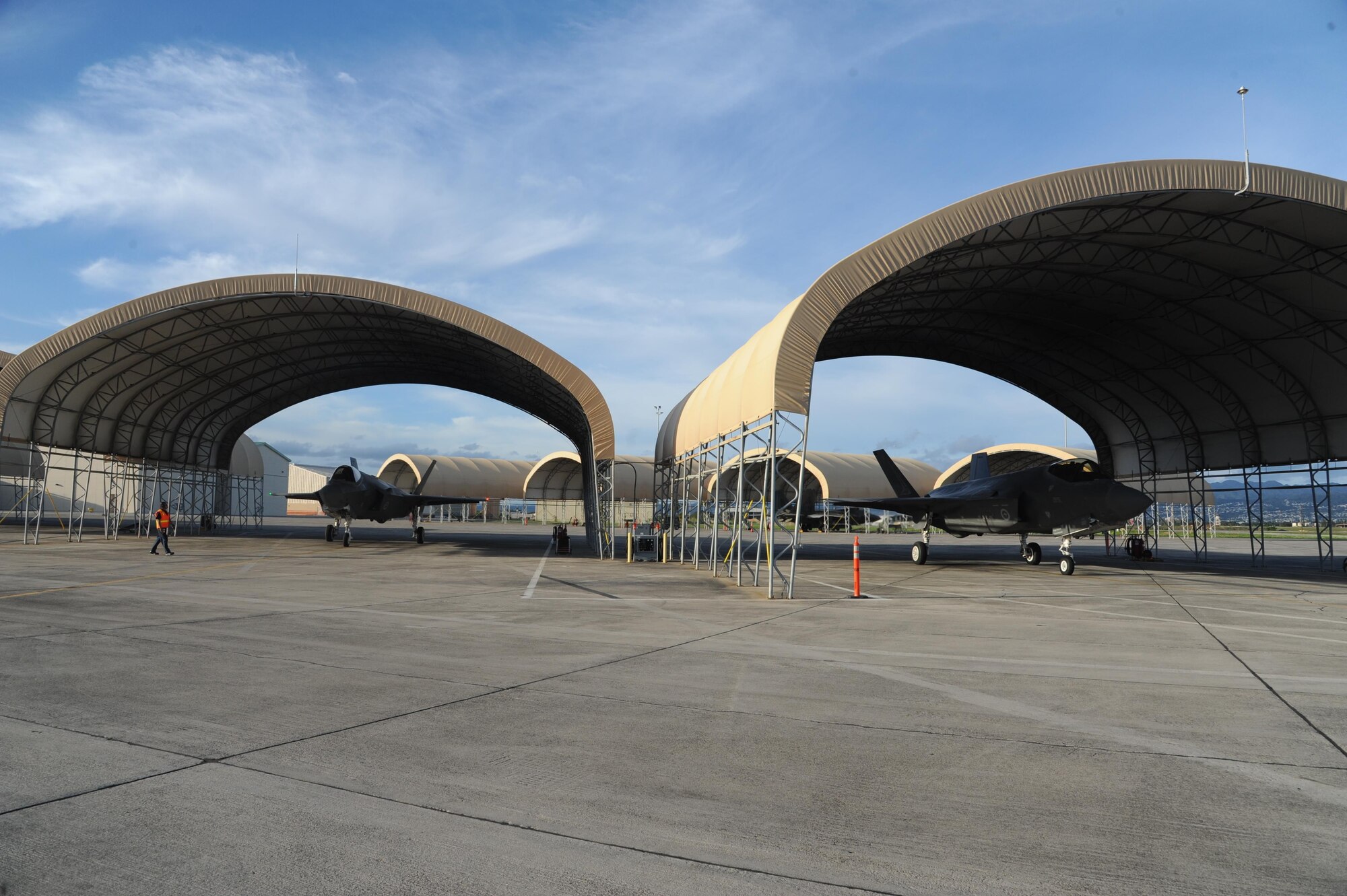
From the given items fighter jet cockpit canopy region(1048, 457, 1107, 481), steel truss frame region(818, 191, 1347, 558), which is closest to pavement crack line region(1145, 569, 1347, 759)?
fighter jet cockpit canopy region(1048, 457, 1107, 481)

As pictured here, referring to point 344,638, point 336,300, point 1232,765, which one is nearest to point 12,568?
point 336,300

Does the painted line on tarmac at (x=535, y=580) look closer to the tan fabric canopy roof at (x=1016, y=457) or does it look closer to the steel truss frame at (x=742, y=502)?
the steel truss frame at (x=742, y=502)

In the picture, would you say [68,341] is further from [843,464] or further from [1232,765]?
[843,464]

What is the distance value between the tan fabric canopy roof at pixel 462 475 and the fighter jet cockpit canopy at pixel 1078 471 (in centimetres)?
5620

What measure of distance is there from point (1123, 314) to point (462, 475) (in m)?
62.6

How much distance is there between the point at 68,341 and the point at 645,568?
2083cm

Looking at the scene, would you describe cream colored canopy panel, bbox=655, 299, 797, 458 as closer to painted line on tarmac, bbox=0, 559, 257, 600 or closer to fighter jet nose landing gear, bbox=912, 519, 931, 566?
fighter jet nose landing gear, bbox=912, 519, 931, 566

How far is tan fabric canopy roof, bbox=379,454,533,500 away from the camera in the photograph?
7419 centimetres

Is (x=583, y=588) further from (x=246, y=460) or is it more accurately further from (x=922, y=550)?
(x=246, y=460)

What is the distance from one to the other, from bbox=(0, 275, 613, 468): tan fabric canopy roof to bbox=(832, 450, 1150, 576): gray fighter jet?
11256 mm

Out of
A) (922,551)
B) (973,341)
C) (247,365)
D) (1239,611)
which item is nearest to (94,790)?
(1239,611)

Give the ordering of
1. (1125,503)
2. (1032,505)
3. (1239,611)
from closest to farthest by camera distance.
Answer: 1. (1239,611)
2. (1125,503)
3. (1032,505)

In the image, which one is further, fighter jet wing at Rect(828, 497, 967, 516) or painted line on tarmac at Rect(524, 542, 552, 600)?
fighter jet wing at Rect(828, 497, 967, 516)

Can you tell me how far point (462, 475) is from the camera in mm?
76938
